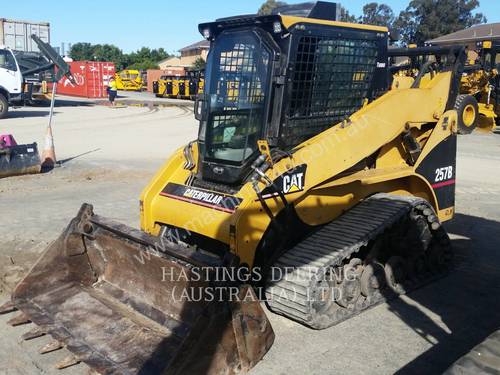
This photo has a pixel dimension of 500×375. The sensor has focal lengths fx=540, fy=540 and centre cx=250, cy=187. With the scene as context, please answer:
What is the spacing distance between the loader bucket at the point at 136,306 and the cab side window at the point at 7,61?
58.7 feet

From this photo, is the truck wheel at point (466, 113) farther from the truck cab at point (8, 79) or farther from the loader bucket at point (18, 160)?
the truck cab at point (8, 79)

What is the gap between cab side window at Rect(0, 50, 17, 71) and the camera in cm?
2012

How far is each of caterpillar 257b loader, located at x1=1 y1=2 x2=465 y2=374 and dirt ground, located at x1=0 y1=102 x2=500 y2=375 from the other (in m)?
0.18

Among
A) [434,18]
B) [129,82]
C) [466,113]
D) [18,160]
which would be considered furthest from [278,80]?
[434,18]

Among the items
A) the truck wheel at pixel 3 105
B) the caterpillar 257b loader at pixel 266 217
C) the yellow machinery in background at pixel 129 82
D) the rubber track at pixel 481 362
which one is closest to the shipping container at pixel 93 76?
the yellow machinery in background at pixel 129 82

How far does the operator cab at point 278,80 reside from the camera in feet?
14.6

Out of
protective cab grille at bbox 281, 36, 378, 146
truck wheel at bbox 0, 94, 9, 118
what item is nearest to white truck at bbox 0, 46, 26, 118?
truck wheel at bbox 0, 94, 9, 118

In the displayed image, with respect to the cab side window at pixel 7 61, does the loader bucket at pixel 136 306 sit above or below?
below

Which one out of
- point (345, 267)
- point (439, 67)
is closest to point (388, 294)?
point (345, 267)

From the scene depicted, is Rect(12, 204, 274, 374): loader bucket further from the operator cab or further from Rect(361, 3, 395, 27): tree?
Rect(361, 3, 395, 27): tree

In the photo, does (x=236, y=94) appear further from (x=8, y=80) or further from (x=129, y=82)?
(x=129, y=82)

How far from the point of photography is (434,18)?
6297cm

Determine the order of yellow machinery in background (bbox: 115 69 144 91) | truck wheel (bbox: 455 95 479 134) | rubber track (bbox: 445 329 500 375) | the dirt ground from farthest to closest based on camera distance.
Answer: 1. yellow machinery in background (bbox: 115 69 144 91)
2. truck wheel (bbox: 455 95 479 134)
3. the dirt ground
4. rubber track (bbox: 445 329 500 375)

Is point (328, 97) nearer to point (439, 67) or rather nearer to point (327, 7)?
point (327, 7)
